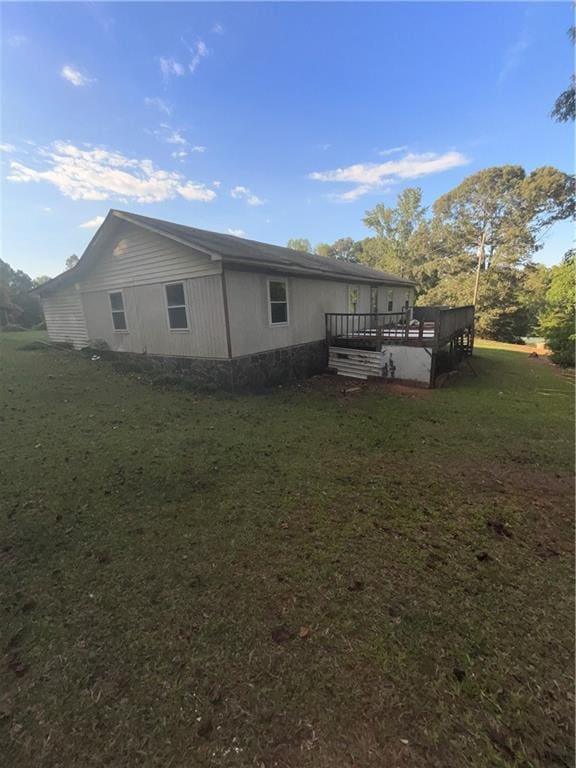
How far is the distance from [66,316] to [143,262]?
6733mm

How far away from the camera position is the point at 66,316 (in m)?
14.0

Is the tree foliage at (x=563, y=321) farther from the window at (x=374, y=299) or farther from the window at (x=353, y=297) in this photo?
the window at (x=353, y=297)

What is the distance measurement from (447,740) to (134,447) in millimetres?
4668

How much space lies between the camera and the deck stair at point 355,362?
9.87 metres

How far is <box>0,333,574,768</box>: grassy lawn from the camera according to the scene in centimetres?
157

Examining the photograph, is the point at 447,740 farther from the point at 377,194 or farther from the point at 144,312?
the point at 377,194

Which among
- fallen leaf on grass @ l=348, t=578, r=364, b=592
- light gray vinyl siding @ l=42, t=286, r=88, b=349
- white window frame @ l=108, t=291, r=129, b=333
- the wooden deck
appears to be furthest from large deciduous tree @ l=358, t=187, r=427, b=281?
fallen leaf on grass @ l=348, t=578, r=364, b=592

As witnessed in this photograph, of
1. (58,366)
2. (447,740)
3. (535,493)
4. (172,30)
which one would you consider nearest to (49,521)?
(447,740)

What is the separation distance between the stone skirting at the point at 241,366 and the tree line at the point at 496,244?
21.8m

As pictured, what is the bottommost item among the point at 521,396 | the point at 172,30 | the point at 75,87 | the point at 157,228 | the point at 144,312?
the point at 521,396

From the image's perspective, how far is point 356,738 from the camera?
1.54m

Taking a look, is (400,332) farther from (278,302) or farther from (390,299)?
(390,299)

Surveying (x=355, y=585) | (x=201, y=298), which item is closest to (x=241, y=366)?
(x=201, y=298)

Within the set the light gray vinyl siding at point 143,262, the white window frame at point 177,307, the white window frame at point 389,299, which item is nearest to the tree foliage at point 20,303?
the light gray vinyl siding at point 143,262
